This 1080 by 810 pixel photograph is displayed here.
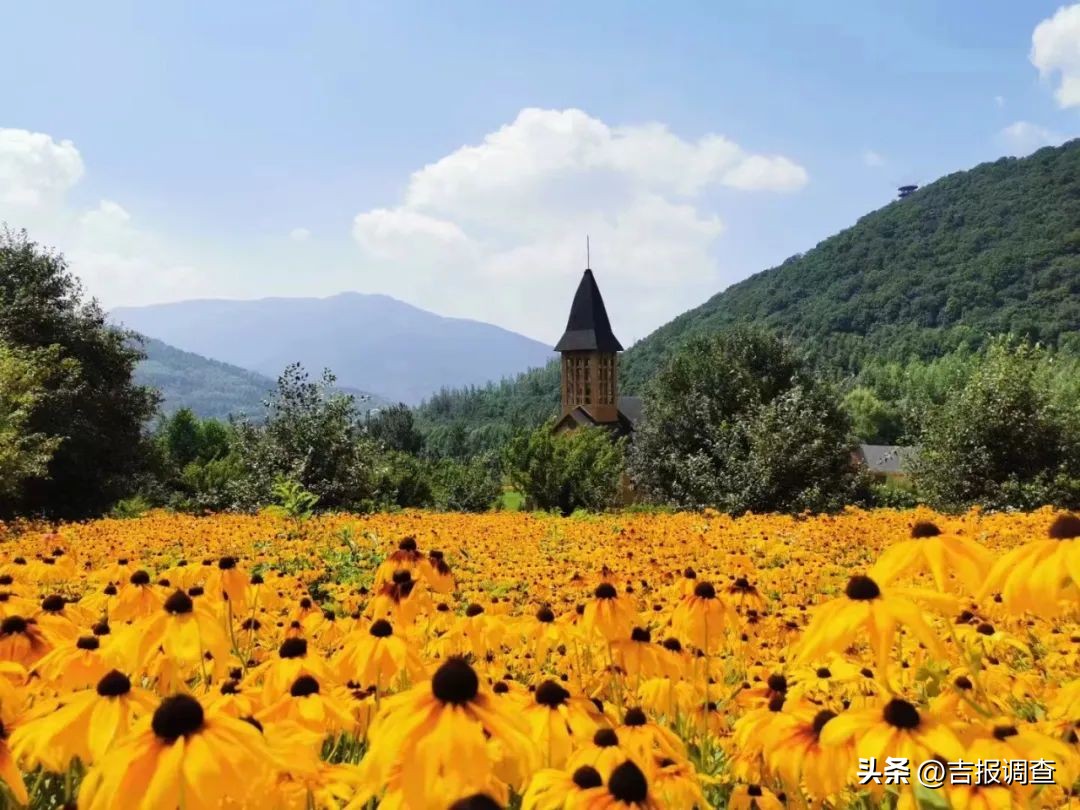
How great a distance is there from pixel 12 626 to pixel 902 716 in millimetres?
2412

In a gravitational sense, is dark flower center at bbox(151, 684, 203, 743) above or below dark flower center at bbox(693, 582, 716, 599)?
above

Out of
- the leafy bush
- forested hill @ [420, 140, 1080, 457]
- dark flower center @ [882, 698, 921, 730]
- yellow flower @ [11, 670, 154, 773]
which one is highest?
forested hill @ [420, 140, 1080, 457]

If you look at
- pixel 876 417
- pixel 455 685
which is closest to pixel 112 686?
pixel 455 685

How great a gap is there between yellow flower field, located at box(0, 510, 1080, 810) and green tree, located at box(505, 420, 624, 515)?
18.7 meters

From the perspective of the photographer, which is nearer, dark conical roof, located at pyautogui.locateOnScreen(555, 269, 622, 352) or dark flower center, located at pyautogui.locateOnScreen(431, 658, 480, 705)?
dark flower center, located at pyautogui.locateOnScreen(431, 658, 480, 705)

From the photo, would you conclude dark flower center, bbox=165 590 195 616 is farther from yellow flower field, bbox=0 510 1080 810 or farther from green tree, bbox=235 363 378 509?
green tree, bbox=235 363 378 509

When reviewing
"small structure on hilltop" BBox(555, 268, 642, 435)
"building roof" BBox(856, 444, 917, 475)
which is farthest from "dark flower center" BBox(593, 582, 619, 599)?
"small structure on hilltop" BBox(555, 268, 642, 435)

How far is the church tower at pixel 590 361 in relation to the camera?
48938 millimetres

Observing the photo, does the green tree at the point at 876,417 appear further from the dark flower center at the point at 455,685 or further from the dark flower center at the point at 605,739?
the dark flower center at the point at 455,685

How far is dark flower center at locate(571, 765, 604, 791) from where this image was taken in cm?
148

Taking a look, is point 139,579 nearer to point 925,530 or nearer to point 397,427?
point 925,530

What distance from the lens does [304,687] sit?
78.3 inches

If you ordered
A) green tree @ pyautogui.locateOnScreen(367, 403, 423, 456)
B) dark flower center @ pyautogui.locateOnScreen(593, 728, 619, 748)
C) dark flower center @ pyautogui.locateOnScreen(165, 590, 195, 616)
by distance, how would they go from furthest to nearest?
green tree @ pyautogui.locateOnScreen(367, 403, 423, 456)
dark flower center @ pyautogui.locateOnScreen(165, 590, 195, 616)
dark flower center @ pyautogui.locateOnScreen(593, 728, 619, 748)

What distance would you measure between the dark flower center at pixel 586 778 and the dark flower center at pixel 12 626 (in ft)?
6.02
